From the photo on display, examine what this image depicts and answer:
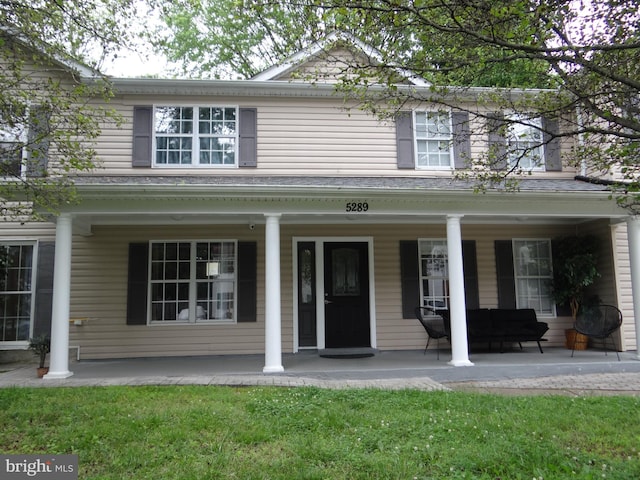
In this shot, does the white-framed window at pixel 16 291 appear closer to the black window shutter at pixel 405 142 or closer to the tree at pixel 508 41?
the tree at pixel 508 41

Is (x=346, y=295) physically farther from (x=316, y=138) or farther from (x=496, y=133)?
(x=496, y=133)

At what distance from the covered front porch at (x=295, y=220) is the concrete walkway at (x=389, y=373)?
1.23 feet

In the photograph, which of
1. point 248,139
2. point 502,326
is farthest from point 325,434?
point 248,139

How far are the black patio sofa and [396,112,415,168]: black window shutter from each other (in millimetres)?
3025

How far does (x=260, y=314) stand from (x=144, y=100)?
4.78m

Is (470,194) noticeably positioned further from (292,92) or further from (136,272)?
(136,272)

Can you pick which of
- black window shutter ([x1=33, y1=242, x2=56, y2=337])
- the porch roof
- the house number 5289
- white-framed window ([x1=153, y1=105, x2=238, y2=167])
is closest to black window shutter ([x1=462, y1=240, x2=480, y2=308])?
the porch roof

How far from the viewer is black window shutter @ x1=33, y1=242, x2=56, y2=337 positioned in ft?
27.6

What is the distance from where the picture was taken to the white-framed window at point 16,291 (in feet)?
28.2

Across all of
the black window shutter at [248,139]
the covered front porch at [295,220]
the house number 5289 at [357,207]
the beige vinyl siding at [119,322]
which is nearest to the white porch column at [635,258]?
the covered front porch at [295,220]

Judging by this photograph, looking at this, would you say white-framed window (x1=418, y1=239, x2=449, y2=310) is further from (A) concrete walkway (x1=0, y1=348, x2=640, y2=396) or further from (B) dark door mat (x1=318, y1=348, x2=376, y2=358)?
(B) dark door mat (x1=318, y1=348, x2=376, y2=358)

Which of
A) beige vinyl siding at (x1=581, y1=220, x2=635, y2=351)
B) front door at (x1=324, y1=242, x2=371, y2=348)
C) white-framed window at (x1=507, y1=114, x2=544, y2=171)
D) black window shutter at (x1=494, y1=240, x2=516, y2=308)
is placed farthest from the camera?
black window shutter at (x1=494, y1=240, x2=516, y2=308)

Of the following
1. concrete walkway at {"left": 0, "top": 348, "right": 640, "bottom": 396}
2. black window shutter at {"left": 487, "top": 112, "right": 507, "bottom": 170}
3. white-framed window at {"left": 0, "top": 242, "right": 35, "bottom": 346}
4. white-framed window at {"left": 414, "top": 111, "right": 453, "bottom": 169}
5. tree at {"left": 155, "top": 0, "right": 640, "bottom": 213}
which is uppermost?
white-framed window at {"left": 414, "top": 111, "right": 453, "bottom": 169}

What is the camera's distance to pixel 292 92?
9258 mm
